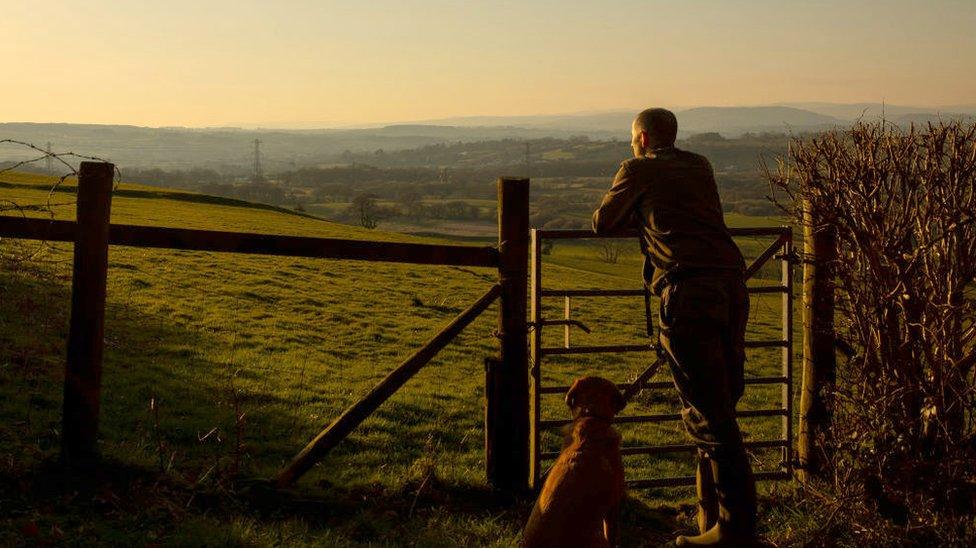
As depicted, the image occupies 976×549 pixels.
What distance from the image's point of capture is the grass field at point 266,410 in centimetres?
598

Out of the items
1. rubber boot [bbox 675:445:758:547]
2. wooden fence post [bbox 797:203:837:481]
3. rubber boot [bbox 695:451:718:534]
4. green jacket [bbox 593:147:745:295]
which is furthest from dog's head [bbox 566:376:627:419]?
wooden fence post [bbox 797:203:837:481]

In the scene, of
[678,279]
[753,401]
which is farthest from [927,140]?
[753,401]

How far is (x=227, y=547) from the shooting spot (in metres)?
5.40

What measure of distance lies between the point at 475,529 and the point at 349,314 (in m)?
14.4

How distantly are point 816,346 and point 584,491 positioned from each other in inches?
155

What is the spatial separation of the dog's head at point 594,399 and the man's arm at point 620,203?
119 centimetres

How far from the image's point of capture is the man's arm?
552 cm

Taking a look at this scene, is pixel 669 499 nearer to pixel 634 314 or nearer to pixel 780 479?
pixel 780 479

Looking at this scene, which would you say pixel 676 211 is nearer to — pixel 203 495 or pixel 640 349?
pixel 640 349

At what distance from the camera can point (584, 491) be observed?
167 inches

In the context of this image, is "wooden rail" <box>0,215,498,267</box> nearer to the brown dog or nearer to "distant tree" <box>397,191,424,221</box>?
the brown dog

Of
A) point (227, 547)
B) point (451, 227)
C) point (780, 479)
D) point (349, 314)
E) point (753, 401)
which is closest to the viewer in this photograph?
point (227, 547)

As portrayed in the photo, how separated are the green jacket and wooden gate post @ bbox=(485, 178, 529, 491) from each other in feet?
4.24

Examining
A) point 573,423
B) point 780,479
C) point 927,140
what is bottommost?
point 780,479
